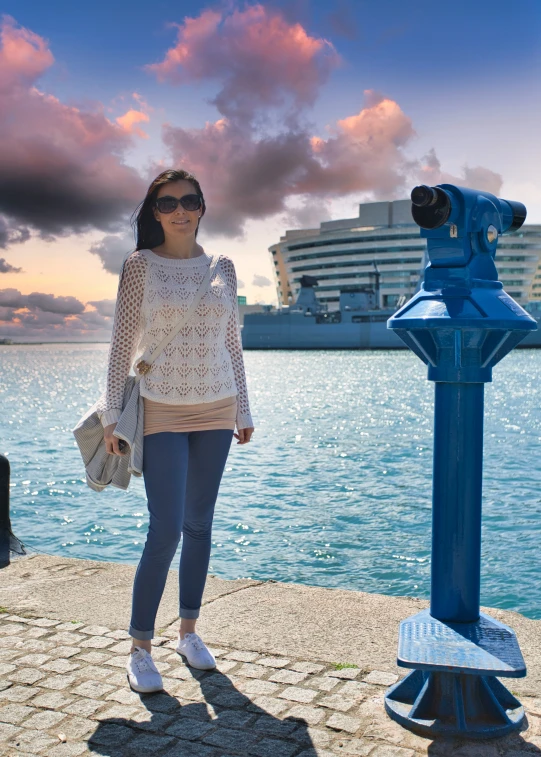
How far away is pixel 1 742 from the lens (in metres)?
2.37

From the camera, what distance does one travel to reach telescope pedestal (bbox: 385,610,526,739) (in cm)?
235

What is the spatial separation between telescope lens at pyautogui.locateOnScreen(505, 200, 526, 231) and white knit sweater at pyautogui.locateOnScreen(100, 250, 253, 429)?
112cm

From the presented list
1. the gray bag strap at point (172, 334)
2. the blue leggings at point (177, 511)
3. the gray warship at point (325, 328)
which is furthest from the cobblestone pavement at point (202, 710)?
the gray warship at point (325, 328)

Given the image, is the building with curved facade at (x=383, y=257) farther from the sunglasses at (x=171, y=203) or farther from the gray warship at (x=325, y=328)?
the sunglasses at (x=171, y=203)

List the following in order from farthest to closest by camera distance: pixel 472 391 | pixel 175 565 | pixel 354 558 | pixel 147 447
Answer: pixel 354 558 → pixel 175 565 → pixel 147 447 → pixel 472 391

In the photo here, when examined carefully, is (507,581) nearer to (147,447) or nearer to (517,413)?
(147,447)

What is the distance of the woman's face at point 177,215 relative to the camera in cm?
297

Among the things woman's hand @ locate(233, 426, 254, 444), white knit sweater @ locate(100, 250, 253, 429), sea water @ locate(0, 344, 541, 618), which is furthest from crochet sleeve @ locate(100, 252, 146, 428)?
sea water @ locate(0, 344, 541, 618)

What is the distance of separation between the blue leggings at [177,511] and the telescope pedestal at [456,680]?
0.88 metres

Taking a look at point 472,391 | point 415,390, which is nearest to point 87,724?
point 472,391

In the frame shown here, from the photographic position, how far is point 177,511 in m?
2.86

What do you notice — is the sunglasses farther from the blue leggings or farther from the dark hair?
the blue leggings

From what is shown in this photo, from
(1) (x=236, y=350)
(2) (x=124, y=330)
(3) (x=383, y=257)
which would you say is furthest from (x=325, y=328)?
(2) (x=124, y=330)

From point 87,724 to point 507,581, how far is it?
5212 mm
